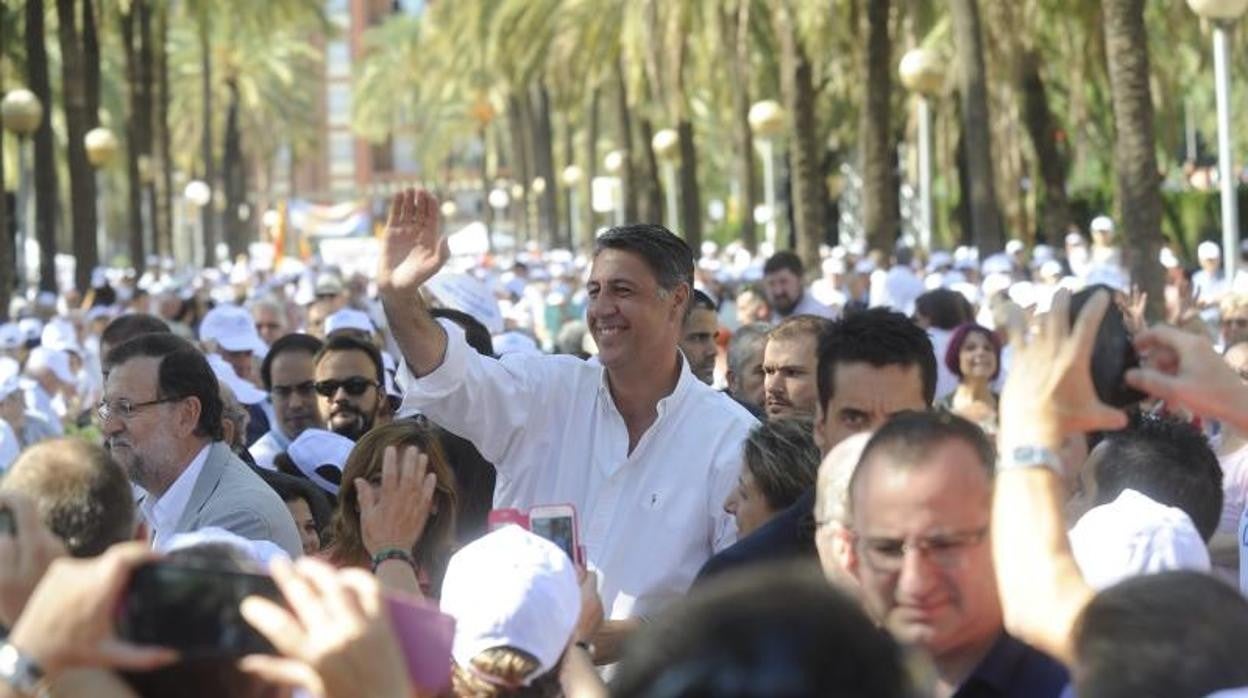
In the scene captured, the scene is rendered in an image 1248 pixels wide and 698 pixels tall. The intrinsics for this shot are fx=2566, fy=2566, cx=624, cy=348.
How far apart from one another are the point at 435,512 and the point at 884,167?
75.5 ft

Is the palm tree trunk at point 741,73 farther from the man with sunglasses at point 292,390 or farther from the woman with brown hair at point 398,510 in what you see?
the woman with brown hair at point 398,510

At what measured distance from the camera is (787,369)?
8211 mm

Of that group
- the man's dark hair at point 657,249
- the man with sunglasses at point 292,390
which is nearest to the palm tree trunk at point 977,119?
the man with sunglasses at point 292,390

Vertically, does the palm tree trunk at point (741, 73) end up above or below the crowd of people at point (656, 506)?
above

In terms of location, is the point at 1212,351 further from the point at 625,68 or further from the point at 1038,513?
the point at 625,68

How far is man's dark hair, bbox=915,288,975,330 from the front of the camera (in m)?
15.1

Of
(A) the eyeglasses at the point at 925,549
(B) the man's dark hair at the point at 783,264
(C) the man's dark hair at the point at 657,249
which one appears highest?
(C) the man's dark hair at the point at 657,249

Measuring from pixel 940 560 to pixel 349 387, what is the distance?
619 centimetres

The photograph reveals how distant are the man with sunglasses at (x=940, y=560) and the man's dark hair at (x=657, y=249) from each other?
9.33ft

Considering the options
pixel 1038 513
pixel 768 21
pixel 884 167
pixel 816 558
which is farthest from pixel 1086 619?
pixel 768 21

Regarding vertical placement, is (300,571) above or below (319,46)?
below

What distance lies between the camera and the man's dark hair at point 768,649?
2.61 m

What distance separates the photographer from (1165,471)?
6527 millimetres

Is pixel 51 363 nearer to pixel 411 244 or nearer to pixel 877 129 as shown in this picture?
pixel 411 244
